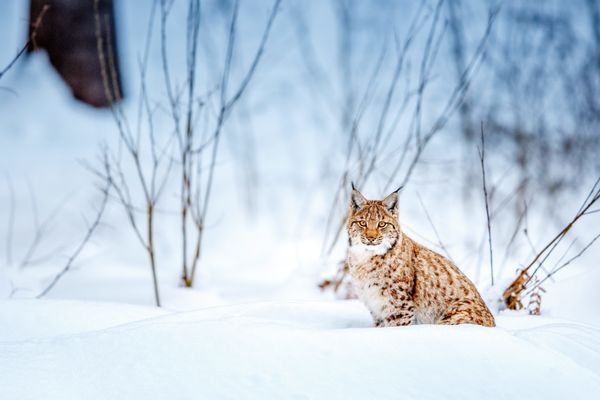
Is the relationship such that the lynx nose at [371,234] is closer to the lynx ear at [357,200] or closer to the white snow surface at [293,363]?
the lynx ear at [357,200]

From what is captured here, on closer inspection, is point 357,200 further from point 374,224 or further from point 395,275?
point 395,275

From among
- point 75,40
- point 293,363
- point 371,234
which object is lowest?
point 293,363

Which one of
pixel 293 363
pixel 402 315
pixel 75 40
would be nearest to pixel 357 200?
pixel 402 315

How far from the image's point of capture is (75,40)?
7152 millimetres

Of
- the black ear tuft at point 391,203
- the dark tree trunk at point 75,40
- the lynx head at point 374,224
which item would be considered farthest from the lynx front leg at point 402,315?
the dark tree trunk at point 75,40

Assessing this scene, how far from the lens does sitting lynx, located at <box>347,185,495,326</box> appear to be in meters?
2.67

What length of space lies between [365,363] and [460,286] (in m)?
1.04

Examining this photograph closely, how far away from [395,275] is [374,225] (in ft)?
0.91

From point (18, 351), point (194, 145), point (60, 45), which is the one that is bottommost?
point (18, 351)

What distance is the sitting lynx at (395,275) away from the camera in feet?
8.76

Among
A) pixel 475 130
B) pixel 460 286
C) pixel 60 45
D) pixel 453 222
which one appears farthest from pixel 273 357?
pixel 475 130

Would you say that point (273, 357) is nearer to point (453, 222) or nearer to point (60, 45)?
point (453, 222)

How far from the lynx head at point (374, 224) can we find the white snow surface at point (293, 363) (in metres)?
0.71

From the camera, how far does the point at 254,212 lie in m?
6.98
